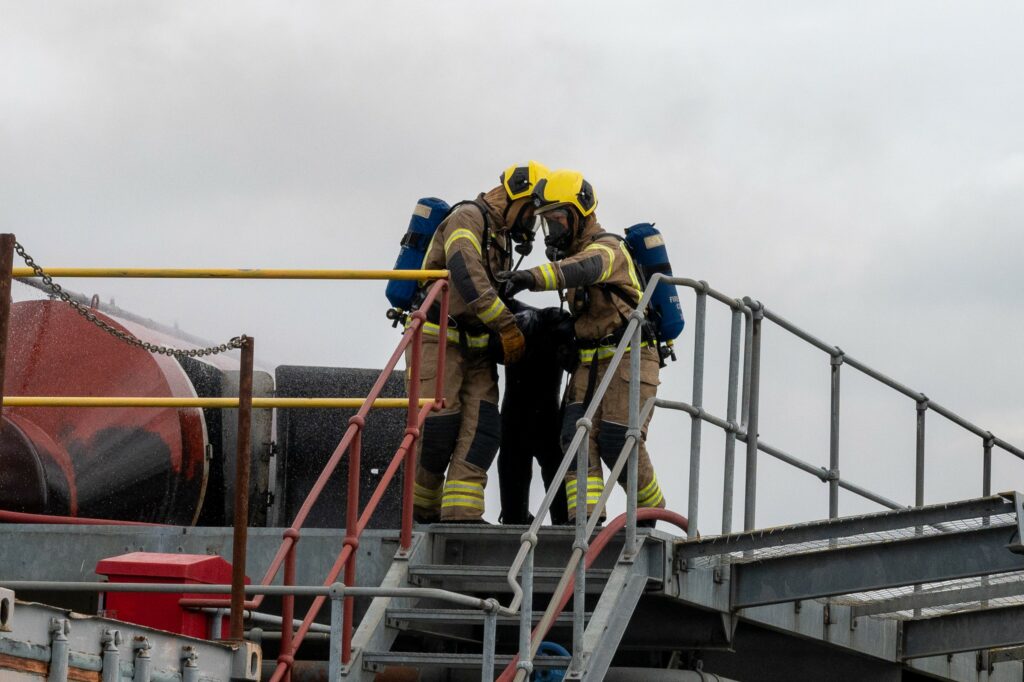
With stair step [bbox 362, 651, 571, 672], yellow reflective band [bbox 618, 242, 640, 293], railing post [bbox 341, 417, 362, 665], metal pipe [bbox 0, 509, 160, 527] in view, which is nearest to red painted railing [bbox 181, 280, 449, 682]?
railing post [bbox 341, 417, 362, 665]

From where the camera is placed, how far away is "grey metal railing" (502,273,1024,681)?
7457mm

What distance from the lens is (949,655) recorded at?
11156 mm

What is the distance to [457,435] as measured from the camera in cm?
953

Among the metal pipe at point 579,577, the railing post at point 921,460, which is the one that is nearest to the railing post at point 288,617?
the metal pipe at point 579,577

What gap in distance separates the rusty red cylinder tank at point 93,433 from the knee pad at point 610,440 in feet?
8.37

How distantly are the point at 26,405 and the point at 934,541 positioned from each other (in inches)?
187

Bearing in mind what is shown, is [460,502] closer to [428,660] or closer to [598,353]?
A: [598,353]

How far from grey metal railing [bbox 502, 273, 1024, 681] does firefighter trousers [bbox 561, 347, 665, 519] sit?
27cm

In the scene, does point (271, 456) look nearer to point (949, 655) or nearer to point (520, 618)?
point (520, 618)

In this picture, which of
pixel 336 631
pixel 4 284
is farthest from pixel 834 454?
pixel 4 284

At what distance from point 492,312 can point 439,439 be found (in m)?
0.79

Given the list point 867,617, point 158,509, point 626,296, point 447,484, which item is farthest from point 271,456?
point 867,617

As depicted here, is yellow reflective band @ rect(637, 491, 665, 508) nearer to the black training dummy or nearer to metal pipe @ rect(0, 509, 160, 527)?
the black training dummy

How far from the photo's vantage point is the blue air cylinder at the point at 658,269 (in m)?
9.80
